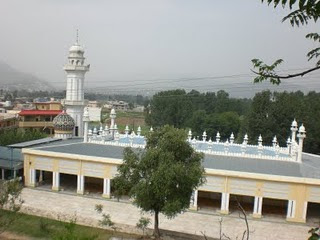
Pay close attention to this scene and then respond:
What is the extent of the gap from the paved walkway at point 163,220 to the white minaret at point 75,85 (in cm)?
1191

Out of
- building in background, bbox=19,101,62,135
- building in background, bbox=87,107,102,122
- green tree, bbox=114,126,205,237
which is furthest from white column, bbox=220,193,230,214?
building in background, bbox=87,107,102,122

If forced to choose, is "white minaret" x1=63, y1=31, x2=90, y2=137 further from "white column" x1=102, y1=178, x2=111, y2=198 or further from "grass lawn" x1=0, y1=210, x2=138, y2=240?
"grass lawn" x1=0, y1=210, x2=138, y2=240

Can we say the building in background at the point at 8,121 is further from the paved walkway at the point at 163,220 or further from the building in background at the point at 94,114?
the paved walkway at the point at 163,220

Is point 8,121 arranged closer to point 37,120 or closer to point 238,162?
point 37,120

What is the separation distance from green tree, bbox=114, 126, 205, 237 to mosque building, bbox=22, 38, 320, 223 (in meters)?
5.66

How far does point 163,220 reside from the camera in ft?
58.7

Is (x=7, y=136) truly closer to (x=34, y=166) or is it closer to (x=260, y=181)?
(x=34, y=166)

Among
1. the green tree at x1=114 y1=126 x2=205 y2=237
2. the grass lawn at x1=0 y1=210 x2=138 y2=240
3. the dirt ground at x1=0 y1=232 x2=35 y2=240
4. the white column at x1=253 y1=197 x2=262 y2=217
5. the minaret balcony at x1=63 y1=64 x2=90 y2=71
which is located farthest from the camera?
the minaret balcony at x1=63 y1=64 x2=90 y2=71

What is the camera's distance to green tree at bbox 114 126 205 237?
1341cm

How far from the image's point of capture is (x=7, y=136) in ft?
102

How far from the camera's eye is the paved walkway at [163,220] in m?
16.7

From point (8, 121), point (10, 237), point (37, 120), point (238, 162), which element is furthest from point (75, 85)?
point (37, 120)

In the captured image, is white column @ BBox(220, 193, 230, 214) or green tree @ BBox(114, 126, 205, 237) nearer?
green tree @ BBox(114, 126, 205, 237)

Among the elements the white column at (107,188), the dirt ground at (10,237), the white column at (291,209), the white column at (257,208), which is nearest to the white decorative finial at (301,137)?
the white column at (291,209)
